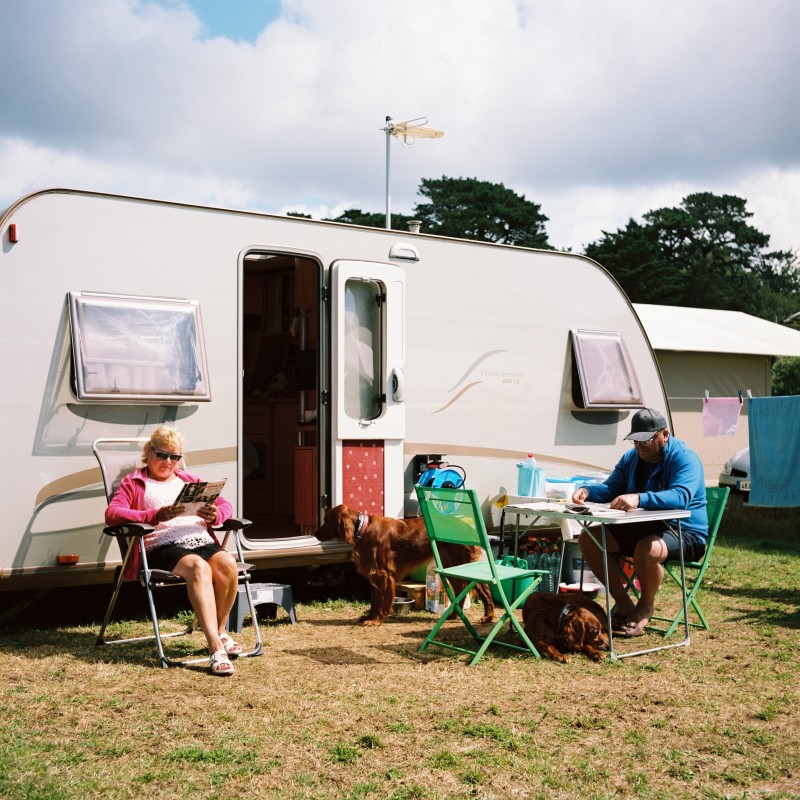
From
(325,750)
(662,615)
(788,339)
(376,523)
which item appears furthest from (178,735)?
(788,339)

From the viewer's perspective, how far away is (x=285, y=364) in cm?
828

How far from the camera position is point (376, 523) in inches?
237

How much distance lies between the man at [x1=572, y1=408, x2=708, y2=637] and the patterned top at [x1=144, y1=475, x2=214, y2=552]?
2063mm

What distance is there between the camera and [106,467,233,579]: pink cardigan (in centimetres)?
508

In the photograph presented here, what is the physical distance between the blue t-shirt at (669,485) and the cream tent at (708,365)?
741cm

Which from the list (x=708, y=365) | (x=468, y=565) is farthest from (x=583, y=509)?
(x=708, y=365)

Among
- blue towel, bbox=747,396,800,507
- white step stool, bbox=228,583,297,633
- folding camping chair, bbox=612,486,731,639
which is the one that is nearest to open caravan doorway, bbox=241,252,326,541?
white step stool, bbox=228,583,297,633

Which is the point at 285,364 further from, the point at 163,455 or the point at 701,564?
the point at 701,564

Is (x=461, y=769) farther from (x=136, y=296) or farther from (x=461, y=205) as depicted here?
(x=461, y=205)

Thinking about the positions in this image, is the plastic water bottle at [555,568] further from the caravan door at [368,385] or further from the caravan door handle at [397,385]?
the caravan door handle at [397,385]

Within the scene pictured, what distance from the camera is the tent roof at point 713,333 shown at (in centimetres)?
1425

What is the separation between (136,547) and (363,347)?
208cm

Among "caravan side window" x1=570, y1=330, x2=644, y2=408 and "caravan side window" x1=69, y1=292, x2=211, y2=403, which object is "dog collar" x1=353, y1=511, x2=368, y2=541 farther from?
"caravan side window" x1=570, y1=330, x2=644, y2=408

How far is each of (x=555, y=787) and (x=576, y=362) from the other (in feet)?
14.4
